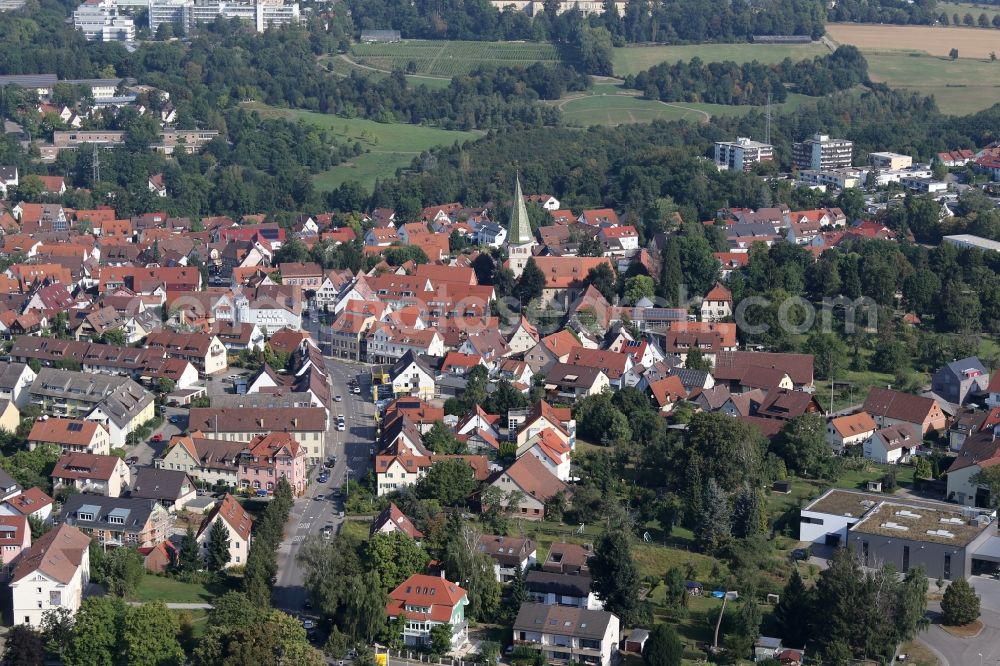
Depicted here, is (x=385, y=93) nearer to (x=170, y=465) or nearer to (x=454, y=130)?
(x=454, y=130)

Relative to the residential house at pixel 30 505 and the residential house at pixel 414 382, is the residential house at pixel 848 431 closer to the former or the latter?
the residential house at pixel 414 382

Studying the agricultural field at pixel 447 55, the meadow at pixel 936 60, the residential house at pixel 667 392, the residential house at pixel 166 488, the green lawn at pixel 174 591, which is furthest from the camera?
the agricultural field at pixel 447 55

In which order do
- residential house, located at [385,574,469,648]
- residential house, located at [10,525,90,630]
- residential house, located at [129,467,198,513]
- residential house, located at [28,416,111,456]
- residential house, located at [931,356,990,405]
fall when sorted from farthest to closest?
residential house, located at [931,356,990,405]
residential house, located at [28,416,111,456]
residential house, located at [129,467,198,513]
residential house, located at [10,525,90,630]
residential house, located at [385,574,469,648]

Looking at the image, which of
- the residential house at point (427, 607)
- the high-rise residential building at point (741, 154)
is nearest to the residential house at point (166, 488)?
the residential house at point (427, 607)

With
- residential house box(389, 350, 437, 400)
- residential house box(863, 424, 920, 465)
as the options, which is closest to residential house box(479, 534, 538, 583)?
residential house box(389, 350, 437, 400)

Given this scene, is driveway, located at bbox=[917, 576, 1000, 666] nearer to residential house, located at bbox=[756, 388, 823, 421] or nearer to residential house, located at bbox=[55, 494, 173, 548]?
residential house, located at bbox=[756, 388, 823, 421]

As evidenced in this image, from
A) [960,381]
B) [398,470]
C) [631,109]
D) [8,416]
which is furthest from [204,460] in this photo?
[631,109]

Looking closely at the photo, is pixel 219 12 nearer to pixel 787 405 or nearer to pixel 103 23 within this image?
pixel 103 23

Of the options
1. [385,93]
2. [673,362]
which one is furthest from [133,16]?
[673,362]
